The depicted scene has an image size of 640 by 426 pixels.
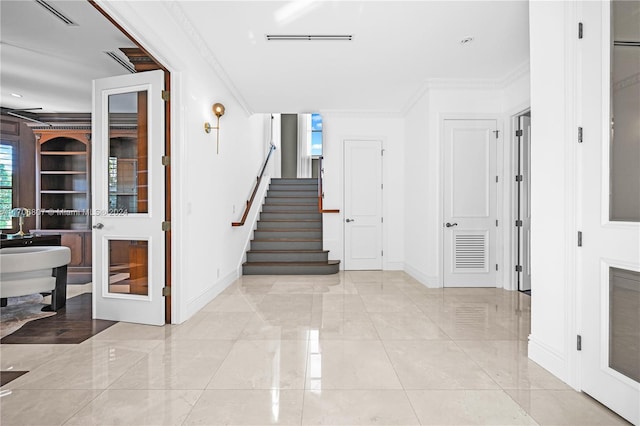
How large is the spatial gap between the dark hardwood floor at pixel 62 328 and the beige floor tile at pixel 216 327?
809 millimetres

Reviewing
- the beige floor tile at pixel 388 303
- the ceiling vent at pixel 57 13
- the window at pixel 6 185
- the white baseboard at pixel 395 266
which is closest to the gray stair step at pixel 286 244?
the white baseboard at pixel 395 266

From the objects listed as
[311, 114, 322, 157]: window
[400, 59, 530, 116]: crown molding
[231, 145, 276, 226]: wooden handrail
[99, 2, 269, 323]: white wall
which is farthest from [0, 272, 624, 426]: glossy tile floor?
[311, 114, 322, 157]: window

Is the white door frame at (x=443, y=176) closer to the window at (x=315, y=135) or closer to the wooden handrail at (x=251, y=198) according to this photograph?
the wooden handrail at (x=251, y=198)

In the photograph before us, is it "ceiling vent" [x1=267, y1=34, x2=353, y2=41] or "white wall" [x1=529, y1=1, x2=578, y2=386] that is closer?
"white wall" [x1=529, y1=1, x2=578, y2=386]

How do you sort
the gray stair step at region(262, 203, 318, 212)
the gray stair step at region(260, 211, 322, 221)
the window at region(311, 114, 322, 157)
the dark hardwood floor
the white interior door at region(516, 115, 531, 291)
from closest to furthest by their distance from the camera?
1. the dark hardwood floor
2. the white interior door at region(516, 115, 531, 291)
3. the gray stair step at region(260, 211, 322, 221)
4. the gray stair step at region(262, 203, 318, 212)
5. the window at region(311, 114, 322, 157)

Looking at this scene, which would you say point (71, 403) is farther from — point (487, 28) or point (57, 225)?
point (57, 225)

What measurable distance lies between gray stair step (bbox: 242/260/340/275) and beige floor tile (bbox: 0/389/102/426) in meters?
3.73

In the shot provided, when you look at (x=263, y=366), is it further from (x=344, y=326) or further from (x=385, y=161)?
(x=385, y=161)

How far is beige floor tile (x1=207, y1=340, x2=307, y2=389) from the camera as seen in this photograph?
2162 mm

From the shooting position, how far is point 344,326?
324 centimetres

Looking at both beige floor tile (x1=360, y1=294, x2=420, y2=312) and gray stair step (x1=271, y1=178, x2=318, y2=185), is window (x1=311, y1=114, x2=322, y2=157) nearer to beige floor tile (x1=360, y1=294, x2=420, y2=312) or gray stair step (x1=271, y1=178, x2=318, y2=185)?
gray stair step (x1=271, y1=178, x2=318, y2=185)

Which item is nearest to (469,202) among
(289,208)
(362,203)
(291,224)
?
(362,203)

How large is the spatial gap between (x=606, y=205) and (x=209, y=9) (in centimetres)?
341

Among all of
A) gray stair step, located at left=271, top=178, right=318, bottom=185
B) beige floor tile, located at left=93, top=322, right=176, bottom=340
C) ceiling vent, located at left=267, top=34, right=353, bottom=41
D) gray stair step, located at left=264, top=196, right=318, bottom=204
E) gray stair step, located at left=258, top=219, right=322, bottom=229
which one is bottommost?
beige floor tile, located at left=93, top=322, right=176, bottom=340
